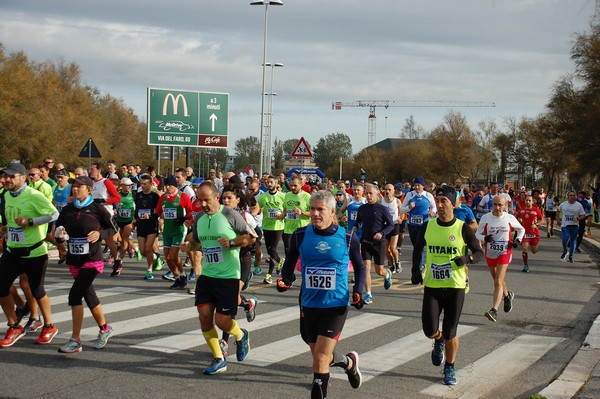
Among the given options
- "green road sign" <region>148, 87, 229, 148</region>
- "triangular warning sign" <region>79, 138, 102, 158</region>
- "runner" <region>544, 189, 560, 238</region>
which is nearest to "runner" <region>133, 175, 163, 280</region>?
"triangular warning sign" <region>79, 138, 102, 158</region>

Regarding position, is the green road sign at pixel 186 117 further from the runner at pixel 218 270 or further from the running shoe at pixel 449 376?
the running shoe at pixel 449 376

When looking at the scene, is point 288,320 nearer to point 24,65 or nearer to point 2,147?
point 2,147

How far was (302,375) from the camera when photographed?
7.14 metres

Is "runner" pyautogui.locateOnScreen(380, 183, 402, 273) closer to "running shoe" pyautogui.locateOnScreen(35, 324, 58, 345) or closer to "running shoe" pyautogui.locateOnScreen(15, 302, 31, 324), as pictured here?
"running shoe" pyautogui.locateOnScreen(15, 302, 31, 324)

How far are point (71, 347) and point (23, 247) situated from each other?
130cm

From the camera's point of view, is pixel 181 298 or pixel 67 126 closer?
pixel 181 298

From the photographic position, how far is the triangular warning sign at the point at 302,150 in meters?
24.5

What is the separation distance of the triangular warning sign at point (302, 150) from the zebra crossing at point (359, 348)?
534 inches

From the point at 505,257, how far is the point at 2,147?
133 feet

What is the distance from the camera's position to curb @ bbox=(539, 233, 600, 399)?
22.0 feet

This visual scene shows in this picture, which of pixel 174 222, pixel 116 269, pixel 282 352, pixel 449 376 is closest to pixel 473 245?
pixel 449 376

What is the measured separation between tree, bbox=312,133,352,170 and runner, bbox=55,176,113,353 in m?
137

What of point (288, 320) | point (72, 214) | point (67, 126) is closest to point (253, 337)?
point (288, 320)

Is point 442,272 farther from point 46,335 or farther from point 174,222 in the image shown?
point 174,222
